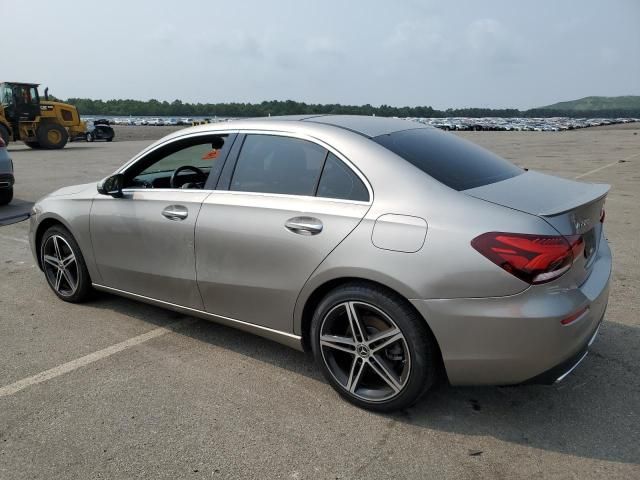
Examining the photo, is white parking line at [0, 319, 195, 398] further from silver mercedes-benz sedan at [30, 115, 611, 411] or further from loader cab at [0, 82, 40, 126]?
loader cab at [0, 82, 40, 126]

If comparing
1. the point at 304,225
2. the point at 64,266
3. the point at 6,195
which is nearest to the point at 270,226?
the point at 304,225

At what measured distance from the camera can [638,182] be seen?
12.1 m

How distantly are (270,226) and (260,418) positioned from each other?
1.07m

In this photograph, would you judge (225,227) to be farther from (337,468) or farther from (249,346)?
(337,468)

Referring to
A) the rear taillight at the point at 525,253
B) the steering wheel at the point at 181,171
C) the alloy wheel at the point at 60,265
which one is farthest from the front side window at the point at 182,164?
the rear taillight at the point at 525,253

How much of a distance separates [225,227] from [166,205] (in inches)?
24.1

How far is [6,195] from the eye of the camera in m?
9.26

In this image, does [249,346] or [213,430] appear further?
[249,346]

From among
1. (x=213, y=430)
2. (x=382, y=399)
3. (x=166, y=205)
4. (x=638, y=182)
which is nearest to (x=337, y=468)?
(x=382, y=399)

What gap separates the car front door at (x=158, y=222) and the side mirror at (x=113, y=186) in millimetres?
50

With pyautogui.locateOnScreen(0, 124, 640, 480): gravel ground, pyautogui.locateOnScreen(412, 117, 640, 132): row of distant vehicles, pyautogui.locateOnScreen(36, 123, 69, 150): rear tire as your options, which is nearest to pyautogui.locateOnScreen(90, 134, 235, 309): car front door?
pyautogui.locateOnScreen(0, 124, 640, 480): gravel ground

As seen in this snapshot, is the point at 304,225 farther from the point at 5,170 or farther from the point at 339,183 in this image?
the point at 5,170

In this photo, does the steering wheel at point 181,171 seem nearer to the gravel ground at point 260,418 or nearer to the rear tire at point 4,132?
the gravel ground at point 260,418

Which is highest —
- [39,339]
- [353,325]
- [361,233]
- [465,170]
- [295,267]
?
[465,170]
